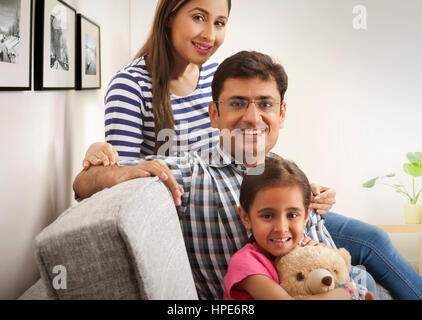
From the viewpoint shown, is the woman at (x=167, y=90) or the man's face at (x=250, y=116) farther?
the woman at (x=167, y=90)

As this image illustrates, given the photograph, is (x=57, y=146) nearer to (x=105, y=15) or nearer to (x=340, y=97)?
(x=105, y=15)

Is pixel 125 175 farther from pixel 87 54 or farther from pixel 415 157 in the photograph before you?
pixel 415 157

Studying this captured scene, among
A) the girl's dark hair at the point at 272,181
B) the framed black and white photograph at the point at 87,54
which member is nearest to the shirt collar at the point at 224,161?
the girl's dark hair at the point at 272,181

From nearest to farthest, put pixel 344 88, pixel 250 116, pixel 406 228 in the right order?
pixel 250 116 < pixel 406 228 < pixel 344 88

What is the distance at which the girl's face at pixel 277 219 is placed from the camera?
3.75 feet

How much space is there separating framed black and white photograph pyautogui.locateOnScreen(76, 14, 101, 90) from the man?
2.41 feet

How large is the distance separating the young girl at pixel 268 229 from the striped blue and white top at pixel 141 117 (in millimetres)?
546

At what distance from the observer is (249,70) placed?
1.32 metres

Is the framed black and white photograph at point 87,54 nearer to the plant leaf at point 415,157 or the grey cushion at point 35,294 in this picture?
the grey cushion at point 35,294

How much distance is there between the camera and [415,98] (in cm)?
358

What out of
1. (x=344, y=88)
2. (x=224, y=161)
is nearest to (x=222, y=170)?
(x=224, y=161)

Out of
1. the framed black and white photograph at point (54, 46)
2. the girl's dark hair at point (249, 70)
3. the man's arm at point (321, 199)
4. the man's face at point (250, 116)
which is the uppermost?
the framed black and white photograph at point (54, 46)

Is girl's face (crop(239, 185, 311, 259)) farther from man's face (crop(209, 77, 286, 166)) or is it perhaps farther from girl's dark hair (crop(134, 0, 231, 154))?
girl's dark hair (crop(134, 0, 231, 154))

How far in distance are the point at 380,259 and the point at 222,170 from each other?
2.31 ft
